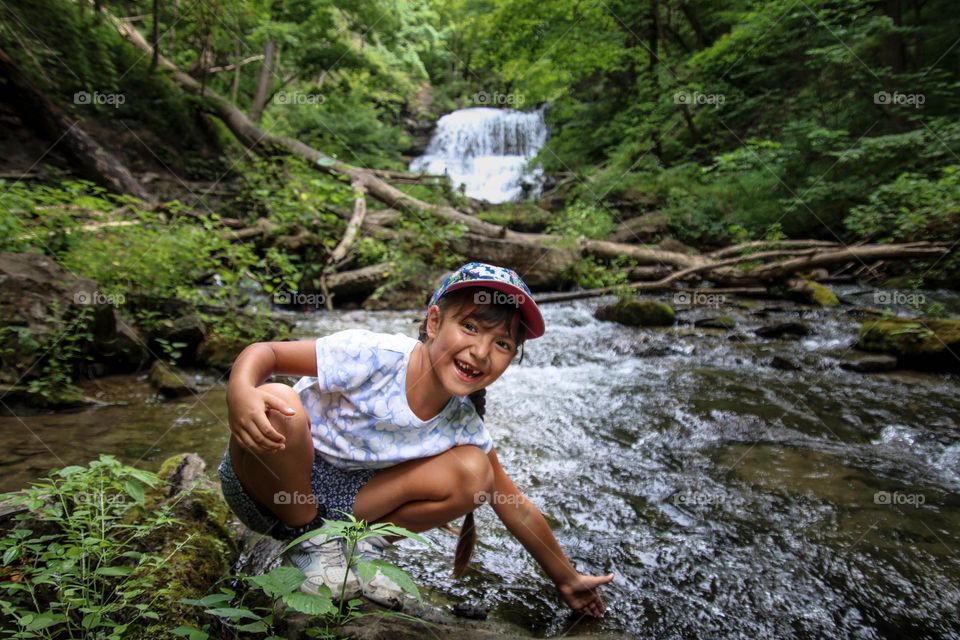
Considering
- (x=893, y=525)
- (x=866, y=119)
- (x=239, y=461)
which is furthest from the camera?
(x=866, y=119)

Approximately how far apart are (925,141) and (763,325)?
5.47 meters

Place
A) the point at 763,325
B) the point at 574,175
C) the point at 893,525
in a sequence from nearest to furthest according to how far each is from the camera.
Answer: the point at 893,525
the point at 763,325
the point at 574,175

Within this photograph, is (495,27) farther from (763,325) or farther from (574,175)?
(763,325)

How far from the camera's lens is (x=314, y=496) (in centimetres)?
169

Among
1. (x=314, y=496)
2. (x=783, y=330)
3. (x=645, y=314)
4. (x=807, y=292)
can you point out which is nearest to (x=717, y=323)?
(x=783, y=330)

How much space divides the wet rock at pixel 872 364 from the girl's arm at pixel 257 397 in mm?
5296

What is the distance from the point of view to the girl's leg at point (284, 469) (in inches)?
57.5

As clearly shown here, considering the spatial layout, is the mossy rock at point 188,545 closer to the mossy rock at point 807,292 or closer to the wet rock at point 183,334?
the wet rock at point 183,334

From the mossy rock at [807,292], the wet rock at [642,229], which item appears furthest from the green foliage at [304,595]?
the wet rock at [642,229]

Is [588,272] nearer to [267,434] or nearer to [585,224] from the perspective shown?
[585,224]

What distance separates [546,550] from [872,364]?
15.2ft

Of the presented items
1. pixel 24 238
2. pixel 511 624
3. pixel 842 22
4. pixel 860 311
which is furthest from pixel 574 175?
pixel 511 624

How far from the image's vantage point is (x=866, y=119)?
988 centimetres

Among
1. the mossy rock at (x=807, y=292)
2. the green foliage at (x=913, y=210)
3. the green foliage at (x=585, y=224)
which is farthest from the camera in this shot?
the green foliage at (x=585, y=224)
